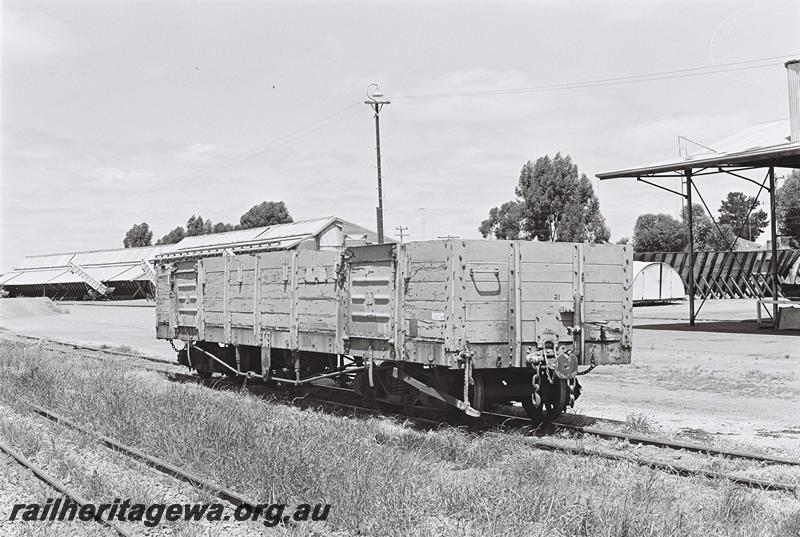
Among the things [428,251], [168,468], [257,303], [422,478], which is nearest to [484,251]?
[428,251]

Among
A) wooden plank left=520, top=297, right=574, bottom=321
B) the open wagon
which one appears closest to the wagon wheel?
the open wagon

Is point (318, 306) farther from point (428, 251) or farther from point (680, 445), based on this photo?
point (680, 445)

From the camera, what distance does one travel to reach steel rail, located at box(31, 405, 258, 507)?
672 centimetres

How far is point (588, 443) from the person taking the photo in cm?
945

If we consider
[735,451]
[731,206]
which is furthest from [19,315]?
[731,206]

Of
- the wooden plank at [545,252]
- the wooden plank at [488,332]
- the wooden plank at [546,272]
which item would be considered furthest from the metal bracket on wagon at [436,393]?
the wooden plank at [545,252]

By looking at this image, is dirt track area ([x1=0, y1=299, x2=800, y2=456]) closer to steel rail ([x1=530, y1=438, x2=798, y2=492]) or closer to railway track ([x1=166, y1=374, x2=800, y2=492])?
railway track ([x1=166, y1=374, x2=800, y2=492])

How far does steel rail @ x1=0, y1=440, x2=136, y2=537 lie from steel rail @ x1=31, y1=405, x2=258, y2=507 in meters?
0.86

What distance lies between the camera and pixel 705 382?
1571cm

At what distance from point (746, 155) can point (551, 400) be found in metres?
18.3

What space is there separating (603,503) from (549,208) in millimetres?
53479

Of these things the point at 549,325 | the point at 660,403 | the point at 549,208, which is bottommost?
the point at 660,403

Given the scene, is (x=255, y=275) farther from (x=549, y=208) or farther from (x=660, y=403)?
(x=549, y=208)

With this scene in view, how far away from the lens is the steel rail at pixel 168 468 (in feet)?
22.1
